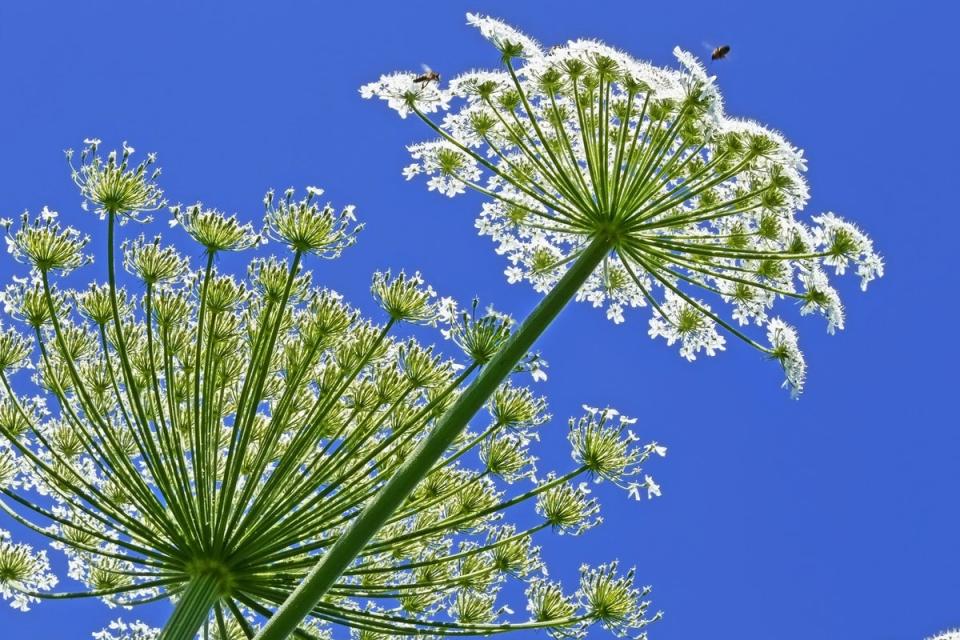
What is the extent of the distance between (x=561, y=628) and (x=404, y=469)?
313cm

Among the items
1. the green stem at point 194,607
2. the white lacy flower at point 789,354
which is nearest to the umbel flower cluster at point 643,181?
the white lacy flower at point 789,354

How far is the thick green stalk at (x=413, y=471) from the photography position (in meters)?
7.55

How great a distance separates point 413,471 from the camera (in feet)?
25.7

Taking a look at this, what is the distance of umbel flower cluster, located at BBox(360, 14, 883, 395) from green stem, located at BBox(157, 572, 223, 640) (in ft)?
13.2

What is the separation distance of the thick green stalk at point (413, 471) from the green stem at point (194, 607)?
1.13m

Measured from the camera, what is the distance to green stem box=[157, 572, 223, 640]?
27.5 ft

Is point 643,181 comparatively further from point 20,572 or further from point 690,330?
point 20,572

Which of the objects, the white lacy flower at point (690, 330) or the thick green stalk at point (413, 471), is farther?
the white lacy flower at point (690, 330)

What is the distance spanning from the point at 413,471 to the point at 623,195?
10.6 feet

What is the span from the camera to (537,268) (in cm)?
1240

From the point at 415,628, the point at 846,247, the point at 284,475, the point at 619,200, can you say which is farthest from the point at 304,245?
the point at 846,247

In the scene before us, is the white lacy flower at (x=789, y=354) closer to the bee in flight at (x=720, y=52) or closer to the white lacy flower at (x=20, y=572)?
the bee in flight at (x=720, y=52)

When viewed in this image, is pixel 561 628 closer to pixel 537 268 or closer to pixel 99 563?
pixel 537 268

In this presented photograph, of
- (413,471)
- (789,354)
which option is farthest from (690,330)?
(413,471)
